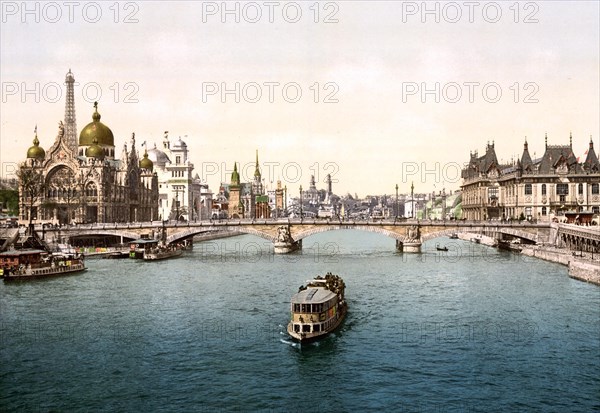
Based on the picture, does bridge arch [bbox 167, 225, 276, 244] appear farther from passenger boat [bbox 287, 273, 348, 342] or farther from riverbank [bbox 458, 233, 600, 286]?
passenger boat [bbox 287, 273, 348, 342]

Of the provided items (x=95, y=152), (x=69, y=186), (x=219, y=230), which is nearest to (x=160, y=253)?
(x=219, y=230)

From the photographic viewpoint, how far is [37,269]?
276 feet

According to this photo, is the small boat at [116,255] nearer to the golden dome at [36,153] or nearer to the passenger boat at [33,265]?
the passenger boat at [33,265]

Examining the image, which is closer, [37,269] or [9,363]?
[9,363]

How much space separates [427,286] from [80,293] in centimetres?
3810

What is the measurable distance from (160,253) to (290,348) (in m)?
70.6

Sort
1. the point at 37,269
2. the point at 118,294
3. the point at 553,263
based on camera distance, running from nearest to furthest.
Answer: the point at 118,294 < the point at 37,269 < the point at 553,263

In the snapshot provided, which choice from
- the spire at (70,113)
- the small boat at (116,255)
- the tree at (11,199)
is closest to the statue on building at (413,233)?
the small boat at (116,255)

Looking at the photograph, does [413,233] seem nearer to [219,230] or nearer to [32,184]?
[219,230]

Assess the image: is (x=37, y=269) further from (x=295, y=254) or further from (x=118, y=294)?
(x=295, y=254)

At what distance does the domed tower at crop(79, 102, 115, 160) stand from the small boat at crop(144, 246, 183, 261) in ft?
179

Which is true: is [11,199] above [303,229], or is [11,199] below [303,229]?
above

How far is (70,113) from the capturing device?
18588 cm

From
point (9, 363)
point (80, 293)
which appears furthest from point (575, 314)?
point (80, 293)
